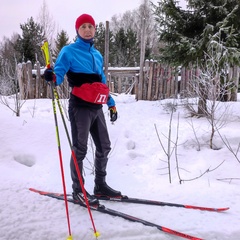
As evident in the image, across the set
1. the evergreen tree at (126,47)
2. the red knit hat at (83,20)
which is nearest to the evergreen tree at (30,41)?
the evergreen tree at (126,47)

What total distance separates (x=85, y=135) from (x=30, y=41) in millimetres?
17886

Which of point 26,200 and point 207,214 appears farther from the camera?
point 26,200

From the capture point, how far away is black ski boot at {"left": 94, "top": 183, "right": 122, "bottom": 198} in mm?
3119

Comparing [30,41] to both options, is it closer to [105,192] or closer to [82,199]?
[105,192]

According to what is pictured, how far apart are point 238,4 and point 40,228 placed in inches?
242

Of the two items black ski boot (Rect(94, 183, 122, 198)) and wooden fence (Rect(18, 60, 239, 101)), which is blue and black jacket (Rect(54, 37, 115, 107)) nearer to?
black ski boot (Rect(94, 183, 122, 198))

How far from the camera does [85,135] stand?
2.91 metres

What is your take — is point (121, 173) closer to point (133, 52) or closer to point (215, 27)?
point (215, 27)

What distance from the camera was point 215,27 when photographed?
6.27 metres

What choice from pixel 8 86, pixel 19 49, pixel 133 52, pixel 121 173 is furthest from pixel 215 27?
pixel 133 52

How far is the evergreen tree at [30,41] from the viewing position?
1881 centimetres

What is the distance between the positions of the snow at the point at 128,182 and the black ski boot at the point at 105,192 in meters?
0.14

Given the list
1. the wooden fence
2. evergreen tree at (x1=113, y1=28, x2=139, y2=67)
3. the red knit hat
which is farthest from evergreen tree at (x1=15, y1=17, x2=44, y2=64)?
the red knit hat

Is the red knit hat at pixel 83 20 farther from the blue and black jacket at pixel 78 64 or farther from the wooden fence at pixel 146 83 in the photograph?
the wooden fence at pixel 146 83
